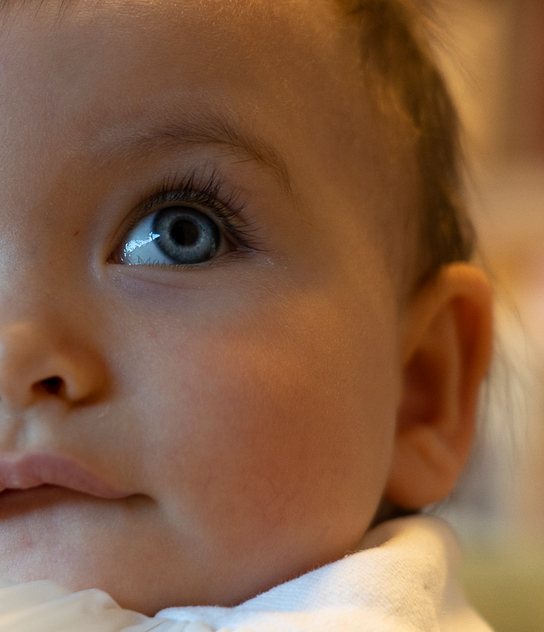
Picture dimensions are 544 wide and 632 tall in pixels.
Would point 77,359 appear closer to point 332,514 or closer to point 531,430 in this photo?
point 332,514

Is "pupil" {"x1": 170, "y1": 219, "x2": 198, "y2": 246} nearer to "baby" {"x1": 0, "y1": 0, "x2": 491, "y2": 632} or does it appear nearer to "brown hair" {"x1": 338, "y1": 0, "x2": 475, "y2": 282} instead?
"baby" {"x1": 0, "y1": 0, "x2": 491, "y2": 632}

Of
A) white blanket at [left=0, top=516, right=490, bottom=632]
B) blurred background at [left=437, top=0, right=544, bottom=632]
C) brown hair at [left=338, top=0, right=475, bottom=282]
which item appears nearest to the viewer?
white blanket at [left=0, top=516, right=490, bottom=632]

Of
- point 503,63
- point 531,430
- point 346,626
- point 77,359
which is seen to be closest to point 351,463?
point 346,626

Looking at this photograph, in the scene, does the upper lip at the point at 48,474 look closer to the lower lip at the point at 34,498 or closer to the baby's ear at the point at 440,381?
the lower lip at the point at 34,498

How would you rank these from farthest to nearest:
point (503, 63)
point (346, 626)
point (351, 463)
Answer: point (503, 63), point (351, 463), point (346, 626)

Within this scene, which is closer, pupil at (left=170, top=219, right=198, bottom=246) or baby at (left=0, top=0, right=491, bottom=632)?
Answer: baby at (left=0, top=0, right=491, bottom=632)

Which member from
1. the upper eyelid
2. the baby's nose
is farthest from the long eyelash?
the baby's nose

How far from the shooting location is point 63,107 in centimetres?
57

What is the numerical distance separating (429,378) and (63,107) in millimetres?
499

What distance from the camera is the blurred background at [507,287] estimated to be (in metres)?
1.17

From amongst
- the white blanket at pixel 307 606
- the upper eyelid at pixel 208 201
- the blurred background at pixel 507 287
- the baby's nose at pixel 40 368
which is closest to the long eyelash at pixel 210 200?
the upper eyelid at pixel 208 201

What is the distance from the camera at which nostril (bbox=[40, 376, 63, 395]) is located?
0.53 m

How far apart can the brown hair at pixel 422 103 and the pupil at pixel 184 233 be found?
25 centimetres

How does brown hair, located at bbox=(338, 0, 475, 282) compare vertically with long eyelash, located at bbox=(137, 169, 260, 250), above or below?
above
